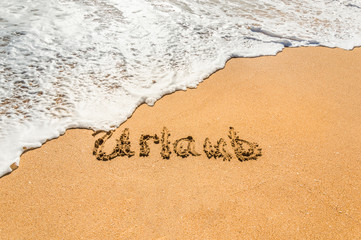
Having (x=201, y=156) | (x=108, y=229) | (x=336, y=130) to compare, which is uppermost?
(x=336, y=130)

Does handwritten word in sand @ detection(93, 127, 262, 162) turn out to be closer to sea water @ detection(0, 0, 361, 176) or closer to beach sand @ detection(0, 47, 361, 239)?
beach sand @ detection(0, 47, 361, 239)

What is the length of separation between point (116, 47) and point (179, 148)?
2647mm

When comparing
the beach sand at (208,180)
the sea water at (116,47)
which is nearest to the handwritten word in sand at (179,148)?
the beach sand at (208,180)

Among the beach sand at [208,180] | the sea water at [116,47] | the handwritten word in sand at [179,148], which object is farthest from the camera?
the sea water at [116,47]

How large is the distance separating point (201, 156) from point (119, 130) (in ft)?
3.48

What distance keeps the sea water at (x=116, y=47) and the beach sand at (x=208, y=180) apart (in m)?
0.33

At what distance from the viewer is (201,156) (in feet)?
9.25

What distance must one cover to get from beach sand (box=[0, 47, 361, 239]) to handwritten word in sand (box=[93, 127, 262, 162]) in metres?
0.06

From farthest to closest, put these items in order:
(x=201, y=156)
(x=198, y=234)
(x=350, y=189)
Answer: (x=201, y=156) → (x=350, y=189) → (x=198, y=234)

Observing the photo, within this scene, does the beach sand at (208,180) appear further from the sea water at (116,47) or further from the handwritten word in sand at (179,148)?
the sea water at (116,47)

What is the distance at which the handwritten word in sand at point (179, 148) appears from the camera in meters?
2.80

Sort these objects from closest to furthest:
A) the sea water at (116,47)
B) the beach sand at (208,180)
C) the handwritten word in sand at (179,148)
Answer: the beach sand at (208,180)
the handwritten word in sand at (179,148)
the sea water at (116,47)

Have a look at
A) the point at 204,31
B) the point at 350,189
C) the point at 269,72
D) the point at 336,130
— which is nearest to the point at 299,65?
the point at 269,72

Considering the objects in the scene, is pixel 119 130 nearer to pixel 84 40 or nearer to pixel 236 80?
pixel 236 80
